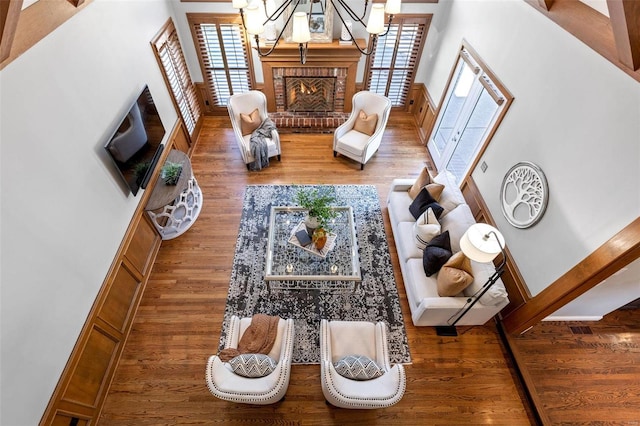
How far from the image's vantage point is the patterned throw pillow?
2545mm

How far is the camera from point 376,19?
293 cm

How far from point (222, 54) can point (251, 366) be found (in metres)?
5.08

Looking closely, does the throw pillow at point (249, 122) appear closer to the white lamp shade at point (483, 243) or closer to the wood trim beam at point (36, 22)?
the wood trim beam at point (36, 22)

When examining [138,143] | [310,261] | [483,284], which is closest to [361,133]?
[310,261]


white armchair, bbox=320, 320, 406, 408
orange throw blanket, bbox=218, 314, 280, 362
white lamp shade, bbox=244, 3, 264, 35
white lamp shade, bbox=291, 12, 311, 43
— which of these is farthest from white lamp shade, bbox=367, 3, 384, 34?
orange throw blanket, bbox=218, 314, 280, 362

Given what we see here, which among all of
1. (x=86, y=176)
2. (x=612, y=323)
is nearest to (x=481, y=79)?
(x=612, y=323)

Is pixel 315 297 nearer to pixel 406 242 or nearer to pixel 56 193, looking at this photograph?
pixel 406 242

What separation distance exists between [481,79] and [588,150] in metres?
1.87

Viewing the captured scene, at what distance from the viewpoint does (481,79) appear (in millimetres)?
4020

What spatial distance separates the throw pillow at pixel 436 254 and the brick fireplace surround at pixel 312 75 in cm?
329

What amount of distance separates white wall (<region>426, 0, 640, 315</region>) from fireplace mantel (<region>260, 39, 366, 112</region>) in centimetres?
202

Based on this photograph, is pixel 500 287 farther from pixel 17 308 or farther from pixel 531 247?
pixel 17 308

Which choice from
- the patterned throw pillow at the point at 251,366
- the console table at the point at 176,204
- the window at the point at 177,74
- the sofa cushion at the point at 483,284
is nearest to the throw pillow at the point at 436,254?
the sofa cushion at the point at 483,284

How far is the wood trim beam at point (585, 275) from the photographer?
2291 mm
